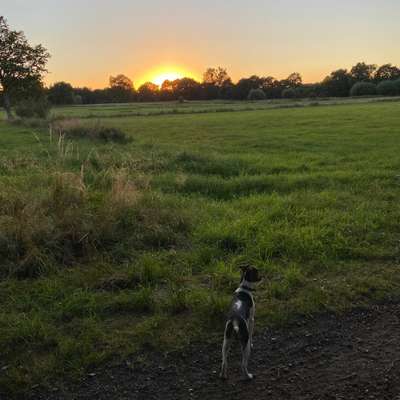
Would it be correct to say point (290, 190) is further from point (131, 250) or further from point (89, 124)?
point (89, 124)

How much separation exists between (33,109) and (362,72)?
370ft

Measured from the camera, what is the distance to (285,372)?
4.21 meters

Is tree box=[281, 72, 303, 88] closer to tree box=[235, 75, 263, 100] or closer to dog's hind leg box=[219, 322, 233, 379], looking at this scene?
tree box=[235, 75, 263, 100]

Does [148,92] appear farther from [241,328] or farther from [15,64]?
[241,328]

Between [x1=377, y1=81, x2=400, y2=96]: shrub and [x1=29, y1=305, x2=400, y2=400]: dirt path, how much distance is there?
345ft

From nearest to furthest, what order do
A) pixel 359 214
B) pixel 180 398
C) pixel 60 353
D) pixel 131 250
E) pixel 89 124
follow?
1. pixel 180 398
2. pixel 60 353
3. pixel 131 250
4. pixel 359 214
5. pixel 89 124

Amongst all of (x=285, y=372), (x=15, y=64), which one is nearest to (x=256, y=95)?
(x=15, y=64)

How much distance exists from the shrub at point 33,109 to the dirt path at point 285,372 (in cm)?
4166

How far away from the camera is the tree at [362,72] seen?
409ft

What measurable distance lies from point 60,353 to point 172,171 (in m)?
9.37

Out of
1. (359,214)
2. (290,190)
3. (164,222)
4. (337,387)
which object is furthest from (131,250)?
(290,190)

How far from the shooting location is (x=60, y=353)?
14.7ft

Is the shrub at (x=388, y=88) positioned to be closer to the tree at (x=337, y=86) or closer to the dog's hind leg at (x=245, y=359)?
the tree at (x=337, y=86)

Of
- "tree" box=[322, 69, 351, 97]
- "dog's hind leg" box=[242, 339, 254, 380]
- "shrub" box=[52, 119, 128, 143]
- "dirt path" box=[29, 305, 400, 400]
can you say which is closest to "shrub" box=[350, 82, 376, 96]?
"tree" box=[322, 69, 351, 97]
